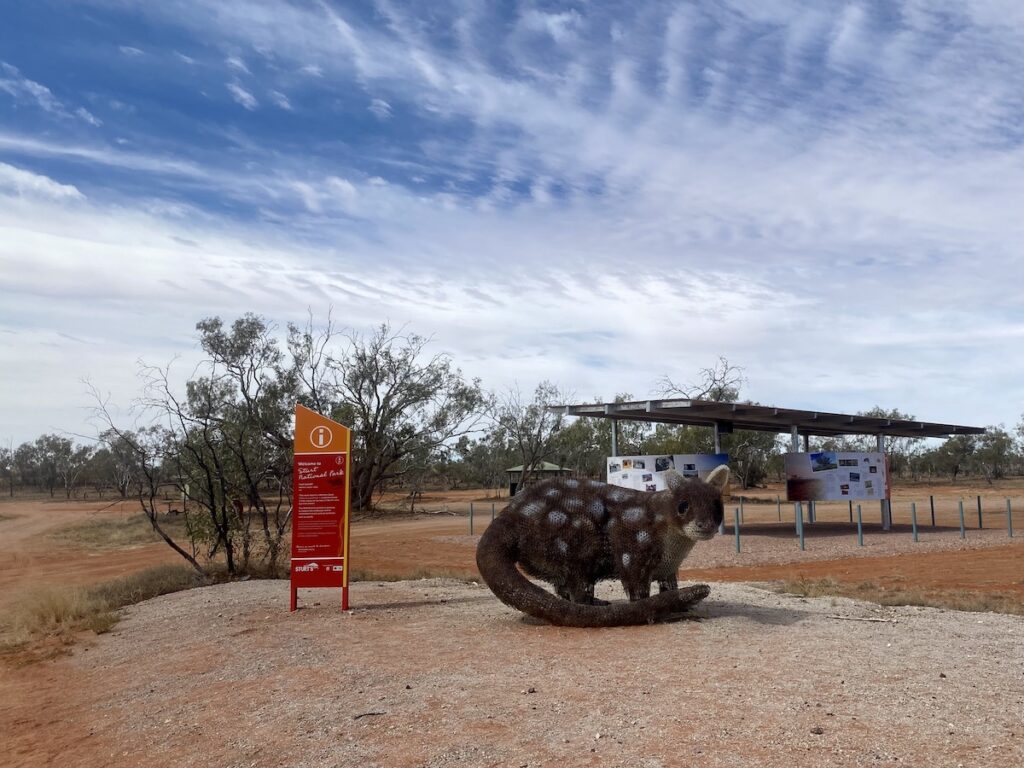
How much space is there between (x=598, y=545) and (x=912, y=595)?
17.2 feet

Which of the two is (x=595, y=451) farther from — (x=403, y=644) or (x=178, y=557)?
(x=403, y=644)

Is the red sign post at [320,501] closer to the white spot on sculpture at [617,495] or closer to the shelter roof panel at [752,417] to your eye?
the white spot on sculpture at [617,495]

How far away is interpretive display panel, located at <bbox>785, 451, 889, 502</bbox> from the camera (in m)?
22.9

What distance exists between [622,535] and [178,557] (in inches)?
620

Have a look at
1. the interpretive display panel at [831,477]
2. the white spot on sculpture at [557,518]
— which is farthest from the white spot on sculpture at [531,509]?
the interpretive display panel at [831,477]

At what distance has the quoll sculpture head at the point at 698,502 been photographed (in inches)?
338

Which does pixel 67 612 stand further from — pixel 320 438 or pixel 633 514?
pixel 633 514

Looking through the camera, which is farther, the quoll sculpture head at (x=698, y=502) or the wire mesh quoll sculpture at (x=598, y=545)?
the wire mesh quoll sculpture at (x=598, y=545)

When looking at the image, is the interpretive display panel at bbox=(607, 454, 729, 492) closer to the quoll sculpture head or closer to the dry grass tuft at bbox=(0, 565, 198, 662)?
the dry grass tuft at bbox=(0, 565, 198, 662)

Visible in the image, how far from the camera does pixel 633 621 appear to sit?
870 cm

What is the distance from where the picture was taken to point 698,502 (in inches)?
341

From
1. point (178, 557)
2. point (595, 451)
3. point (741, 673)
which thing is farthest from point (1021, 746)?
point (595, 451)

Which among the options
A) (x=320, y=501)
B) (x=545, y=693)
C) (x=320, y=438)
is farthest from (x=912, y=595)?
(x=320, y=438)

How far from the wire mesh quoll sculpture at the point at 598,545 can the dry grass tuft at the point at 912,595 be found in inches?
148
